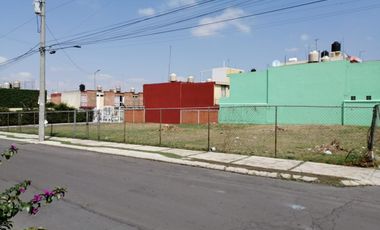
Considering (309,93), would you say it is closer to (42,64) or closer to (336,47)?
(336,47)

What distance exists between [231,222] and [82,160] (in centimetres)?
975

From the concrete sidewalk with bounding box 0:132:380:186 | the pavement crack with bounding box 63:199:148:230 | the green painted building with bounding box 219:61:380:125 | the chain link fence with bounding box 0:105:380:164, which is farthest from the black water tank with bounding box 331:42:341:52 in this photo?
the pavement crack with bounding box 63:199:148:230

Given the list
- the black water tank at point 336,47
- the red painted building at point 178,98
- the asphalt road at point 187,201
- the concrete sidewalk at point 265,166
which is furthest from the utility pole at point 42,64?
the black water tank at point 336,47

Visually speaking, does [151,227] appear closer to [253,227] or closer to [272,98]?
[253,227]

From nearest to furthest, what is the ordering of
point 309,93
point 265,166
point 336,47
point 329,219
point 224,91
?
point 329,219 < point 265,166 < point 309,93 < point 336,47 < point 224,91

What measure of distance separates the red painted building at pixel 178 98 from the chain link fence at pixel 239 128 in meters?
0.23

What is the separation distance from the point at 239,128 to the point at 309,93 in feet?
31.2

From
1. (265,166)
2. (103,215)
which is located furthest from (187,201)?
(265,166)

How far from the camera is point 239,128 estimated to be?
113 feet

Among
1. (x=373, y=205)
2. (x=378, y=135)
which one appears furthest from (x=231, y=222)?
(x=378, y=135)

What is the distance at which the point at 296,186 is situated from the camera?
9.80 meters

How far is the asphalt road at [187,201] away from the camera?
20.9ft

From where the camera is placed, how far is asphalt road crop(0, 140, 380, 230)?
20.9ft

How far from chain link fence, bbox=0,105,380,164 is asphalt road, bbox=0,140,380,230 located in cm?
594
